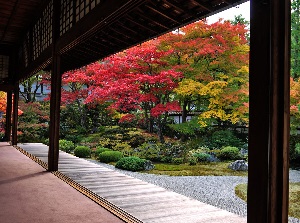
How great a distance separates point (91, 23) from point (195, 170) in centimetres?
645

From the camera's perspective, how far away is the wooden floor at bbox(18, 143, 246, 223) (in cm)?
348

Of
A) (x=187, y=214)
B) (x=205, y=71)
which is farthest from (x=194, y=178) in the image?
(x=187, y=214)

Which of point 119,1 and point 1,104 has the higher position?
point 119,1

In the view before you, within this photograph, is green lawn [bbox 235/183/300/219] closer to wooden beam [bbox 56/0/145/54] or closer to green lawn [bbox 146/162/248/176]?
green lawn [bbox 146/162/248/176]

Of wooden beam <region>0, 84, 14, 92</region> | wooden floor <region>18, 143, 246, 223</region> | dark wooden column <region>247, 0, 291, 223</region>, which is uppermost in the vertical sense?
wooden beam <region>0, 84, 14, 92</region>

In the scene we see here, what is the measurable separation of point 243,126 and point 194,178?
656 centimetres

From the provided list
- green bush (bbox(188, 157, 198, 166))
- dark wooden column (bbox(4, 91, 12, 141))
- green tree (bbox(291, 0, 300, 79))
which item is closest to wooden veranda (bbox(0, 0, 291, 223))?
dark wooden column (bbox(4, 91, 12, 141))

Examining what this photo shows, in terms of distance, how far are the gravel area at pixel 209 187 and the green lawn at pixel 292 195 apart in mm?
150

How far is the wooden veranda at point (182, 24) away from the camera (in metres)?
1.76

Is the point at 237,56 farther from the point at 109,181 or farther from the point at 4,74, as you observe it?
the point at 4,74

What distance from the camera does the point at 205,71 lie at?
10602mm

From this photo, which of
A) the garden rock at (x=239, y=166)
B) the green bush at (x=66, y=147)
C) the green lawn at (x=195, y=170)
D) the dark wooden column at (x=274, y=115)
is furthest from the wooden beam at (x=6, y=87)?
the dark wooden column at (x=274, y=115)

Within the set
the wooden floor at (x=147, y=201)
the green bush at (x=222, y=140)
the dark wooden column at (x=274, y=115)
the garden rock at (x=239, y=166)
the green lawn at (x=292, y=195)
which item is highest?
the dark wooden column at (x=274, y=115)

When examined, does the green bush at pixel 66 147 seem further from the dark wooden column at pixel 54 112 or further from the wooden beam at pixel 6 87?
the dark wooden column at pixel 54 112
